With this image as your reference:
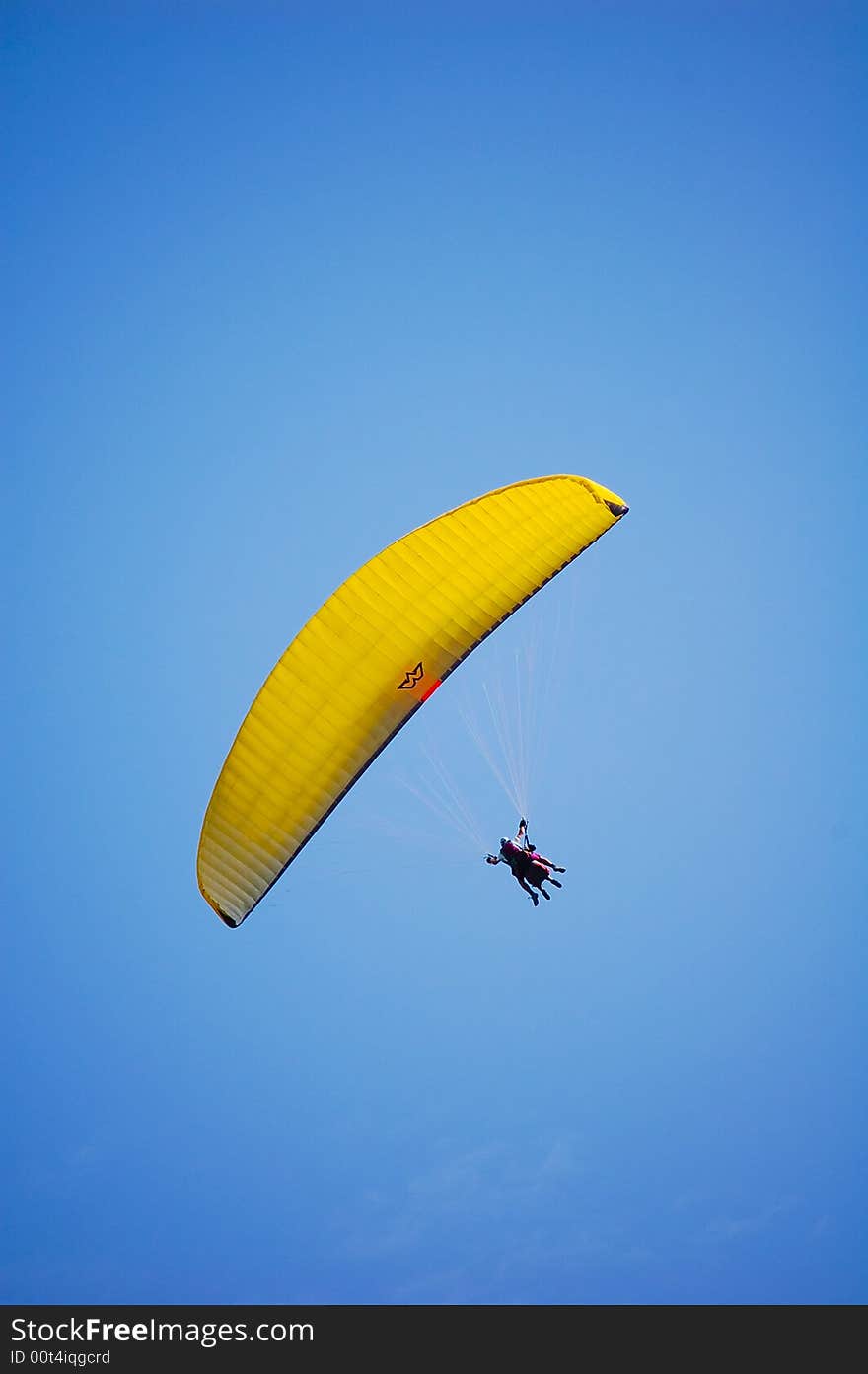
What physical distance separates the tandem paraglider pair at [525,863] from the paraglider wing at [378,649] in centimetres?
269

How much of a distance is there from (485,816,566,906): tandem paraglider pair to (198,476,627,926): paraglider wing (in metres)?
2.69

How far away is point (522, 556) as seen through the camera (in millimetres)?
20344

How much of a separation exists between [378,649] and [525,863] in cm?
440

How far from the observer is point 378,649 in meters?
20.4

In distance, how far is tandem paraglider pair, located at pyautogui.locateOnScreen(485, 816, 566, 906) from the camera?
71.3ft

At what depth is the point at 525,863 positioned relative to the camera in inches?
859

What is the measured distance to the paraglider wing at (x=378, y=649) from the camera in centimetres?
1984

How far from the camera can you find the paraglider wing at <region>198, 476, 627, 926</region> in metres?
19.8

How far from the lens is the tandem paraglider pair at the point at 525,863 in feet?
71.3

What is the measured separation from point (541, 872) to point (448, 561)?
540cm
